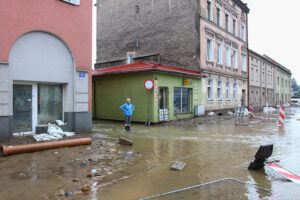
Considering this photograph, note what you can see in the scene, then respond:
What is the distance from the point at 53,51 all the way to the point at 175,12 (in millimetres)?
13287

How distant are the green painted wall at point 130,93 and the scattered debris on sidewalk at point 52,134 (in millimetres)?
6143

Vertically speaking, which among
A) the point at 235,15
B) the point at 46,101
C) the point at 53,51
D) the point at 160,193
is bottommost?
the point at 160,193

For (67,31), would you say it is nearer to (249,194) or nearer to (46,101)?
(46,101)

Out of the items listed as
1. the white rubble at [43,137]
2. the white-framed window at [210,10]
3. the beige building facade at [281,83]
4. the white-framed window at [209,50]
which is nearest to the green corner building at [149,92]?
the white-framed window at [209,50]

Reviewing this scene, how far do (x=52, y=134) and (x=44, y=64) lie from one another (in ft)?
8.87

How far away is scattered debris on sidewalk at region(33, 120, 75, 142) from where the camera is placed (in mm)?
8230

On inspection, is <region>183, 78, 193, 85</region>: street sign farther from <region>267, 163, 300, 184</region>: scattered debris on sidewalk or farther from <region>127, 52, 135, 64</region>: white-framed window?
<region>267, 163, 300, 184</region>: scattered debris on sidewalk

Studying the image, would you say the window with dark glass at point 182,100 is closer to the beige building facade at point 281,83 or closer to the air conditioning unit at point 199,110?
the air conditioning unit at point 199,110

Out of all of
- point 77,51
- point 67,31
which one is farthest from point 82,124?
point 67,31

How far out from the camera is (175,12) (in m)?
20.0

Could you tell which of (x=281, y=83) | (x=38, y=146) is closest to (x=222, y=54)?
(x=38, y=146)

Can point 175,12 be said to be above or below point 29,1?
above

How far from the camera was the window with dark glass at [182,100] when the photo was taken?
54.4 feet

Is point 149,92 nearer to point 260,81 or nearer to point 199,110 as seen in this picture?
point 199,110
